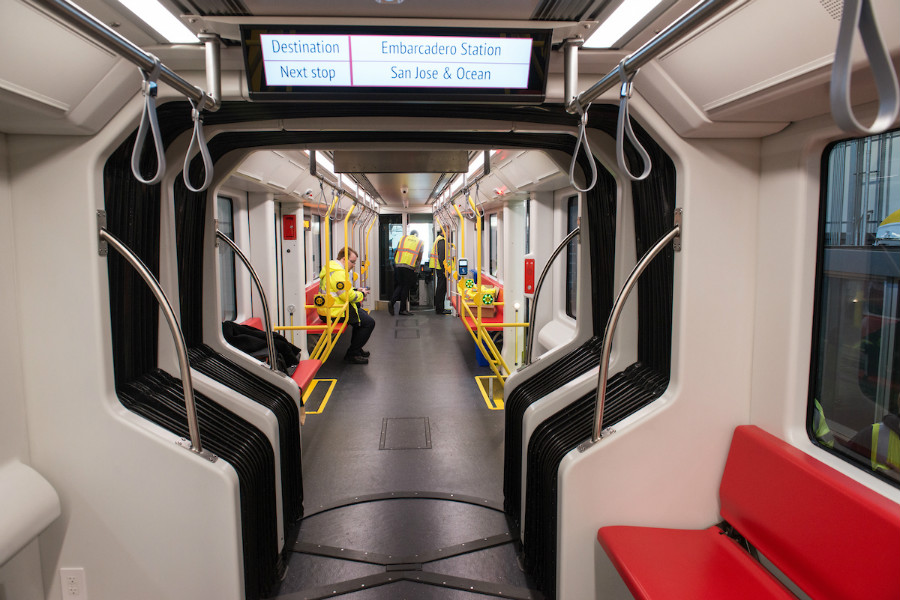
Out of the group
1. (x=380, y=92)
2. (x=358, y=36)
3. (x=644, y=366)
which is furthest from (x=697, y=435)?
(x=358, y=36)

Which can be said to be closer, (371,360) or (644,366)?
(644,366)

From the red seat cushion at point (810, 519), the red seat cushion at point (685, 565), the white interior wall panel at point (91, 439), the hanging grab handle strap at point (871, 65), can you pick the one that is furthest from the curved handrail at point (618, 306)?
the white interior wall panel at point (91, 439)

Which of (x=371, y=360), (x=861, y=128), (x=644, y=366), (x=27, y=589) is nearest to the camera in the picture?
(x=861, y=128)

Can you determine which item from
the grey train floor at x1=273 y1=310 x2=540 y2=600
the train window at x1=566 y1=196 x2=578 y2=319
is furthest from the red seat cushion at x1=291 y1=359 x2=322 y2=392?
the train window at x1=566 y1=196 x2=578 y2=319

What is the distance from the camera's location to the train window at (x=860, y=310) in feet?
5.87

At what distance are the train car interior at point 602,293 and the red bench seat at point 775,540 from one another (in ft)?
0.04

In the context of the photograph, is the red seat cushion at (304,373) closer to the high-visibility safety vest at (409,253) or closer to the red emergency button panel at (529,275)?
the red emergency button panel at (529,275)

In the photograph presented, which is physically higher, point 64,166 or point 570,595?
point 64,166

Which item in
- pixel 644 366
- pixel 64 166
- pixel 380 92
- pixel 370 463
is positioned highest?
pixel 380 92

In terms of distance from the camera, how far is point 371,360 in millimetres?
8289

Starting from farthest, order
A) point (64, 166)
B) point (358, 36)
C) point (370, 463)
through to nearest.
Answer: point (370, 463), point (64, 166), point (358, 36)

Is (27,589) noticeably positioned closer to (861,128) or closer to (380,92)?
(380,92)

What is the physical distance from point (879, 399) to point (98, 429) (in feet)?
9.88

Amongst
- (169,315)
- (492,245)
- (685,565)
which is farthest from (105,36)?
(492,245)
